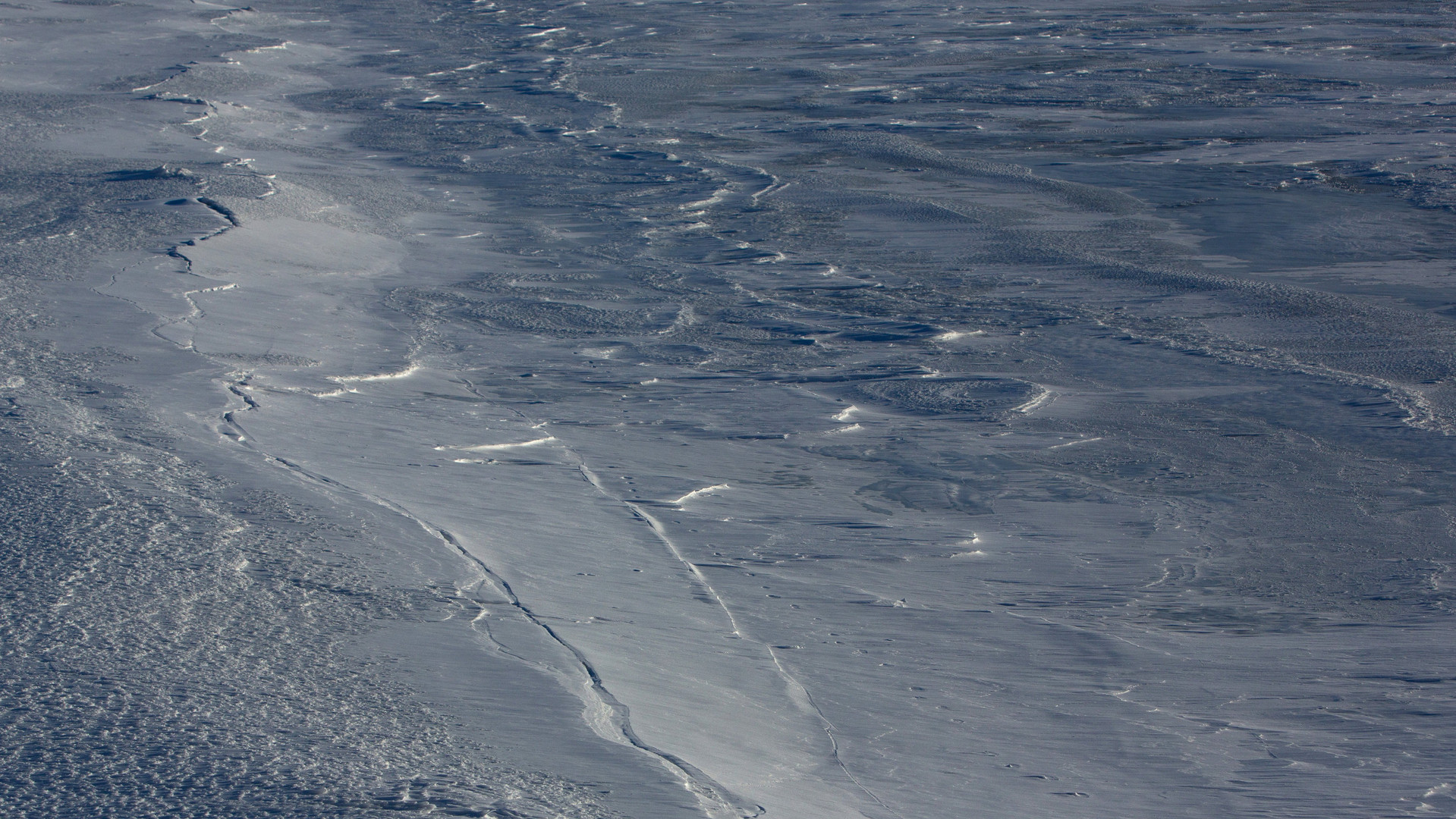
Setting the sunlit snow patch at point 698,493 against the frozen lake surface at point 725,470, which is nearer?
the frozen lake surface at point 725,470

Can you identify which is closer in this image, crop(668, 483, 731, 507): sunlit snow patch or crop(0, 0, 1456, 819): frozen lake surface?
crop(0, 0, 1456, 819): frozen lake surface

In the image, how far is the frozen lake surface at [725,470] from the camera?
5.75 ft

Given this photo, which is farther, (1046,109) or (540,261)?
(1046,109)

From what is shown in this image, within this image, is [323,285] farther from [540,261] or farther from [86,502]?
[86,502]

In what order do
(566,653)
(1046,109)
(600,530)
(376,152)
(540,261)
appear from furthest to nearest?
(1046,109) < (376,152) < (540,261) < (600,530) < (566,653)

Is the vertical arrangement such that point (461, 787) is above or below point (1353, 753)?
above

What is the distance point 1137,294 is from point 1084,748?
8.93 feet

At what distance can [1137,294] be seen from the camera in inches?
173

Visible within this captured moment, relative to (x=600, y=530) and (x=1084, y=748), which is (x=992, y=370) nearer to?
(x=600, y=530)

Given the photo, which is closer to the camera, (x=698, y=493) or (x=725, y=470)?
(x=698, y=493)

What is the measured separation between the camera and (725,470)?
300 centimetres

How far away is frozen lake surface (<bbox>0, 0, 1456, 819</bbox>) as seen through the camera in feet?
5.75

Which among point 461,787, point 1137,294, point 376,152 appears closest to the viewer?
point 461,787

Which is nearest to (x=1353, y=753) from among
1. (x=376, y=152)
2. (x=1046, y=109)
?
(x=376, y=152)
